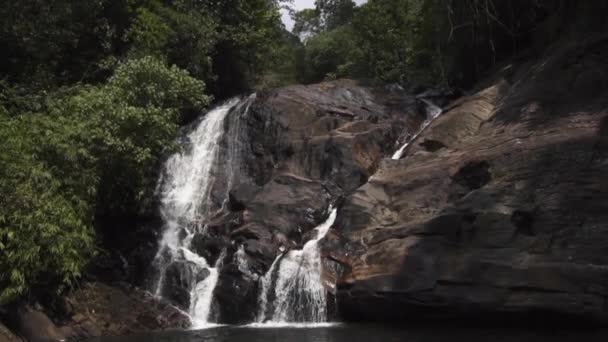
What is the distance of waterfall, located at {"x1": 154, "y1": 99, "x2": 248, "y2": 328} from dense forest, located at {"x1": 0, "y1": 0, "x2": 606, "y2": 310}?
83 centimetres

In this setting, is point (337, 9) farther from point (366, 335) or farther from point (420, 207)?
point (366, 335)

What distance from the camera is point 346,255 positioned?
1602cm

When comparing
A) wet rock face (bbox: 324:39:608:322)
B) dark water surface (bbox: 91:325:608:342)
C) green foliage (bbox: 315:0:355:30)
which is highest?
green foliage (bbox: 315:0:355:30)

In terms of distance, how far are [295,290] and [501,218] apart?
5.49 m

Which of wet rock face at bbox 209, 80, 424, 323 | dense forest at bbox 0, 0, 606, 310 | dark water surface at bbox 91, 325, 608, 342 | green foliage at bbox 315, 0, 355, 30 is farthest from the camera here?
green foliage at bbox 315, 0, 355, 30

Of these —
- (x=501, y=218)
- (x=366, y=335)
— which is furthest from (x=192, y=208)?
(x=501, y=218)

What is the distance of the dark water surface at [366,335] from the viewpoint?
38.7ft

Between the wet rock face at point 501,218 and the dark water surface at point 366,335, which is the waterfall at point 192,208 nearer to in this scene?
the dark water surface at point 366,335

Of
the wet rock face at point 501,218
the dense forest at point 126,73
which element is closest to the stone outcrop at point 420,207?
the wet rock face at point 501,218

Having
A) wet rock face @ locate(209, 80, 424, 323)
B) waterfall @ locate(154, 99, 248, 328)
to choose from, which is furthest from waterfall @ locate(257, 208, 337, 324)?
waterfall @ locate(154, 99, 248, 328)

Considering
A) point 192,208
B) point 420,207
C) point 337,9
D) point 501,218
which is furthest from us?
point 337,9

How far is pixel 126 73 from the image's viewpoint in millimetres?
20141

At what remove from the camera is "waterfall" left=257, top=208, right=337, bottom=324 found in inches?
607

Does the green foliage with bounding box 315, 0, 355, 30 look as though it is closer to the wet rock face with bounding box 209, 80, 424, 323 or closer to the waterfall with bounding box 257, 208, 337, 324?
the wet rock face with bounding box 209, 80, 424, 323
